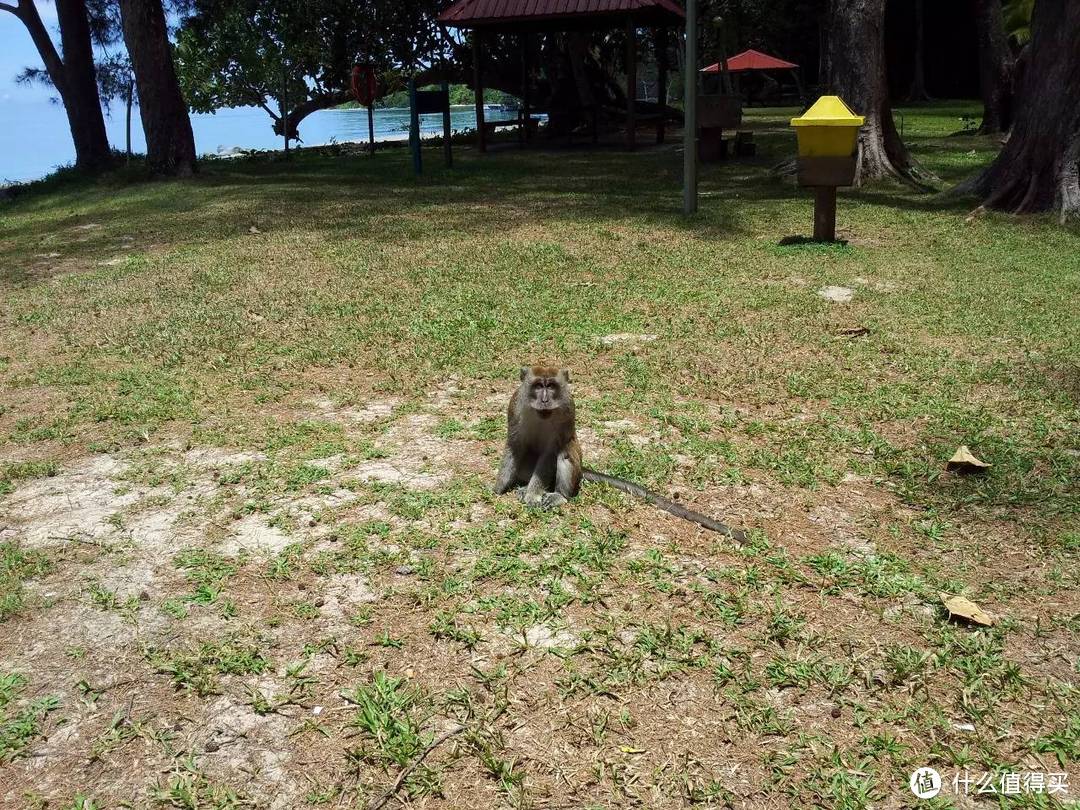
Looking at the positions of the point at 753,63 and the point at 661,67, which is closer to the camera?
the point at 661,67

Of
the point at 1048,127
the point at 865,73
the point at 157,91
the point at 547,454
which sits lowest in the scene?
the point at 547,454

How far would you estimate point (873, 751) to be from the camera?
2490 mm

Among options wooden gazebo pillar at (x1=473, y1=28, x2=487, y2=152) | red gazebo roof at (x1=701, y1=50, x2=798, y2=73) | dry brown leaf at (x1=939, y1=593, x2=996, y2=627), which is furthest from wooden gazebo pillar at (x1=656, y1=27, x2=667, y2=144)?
dry brown leaf at (x1=939, y1=593, x2=996, y2=627)

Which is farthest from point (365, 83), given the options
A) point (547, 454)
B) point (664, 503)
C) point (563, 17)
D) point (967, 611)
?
point (967, 611)

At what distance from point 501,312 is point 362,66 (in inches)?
603

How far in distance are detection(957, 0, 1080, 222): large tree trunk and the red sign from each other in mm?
14270

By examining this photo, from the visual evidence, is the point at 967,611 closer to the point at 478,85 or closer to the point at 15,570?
the point at 15,570

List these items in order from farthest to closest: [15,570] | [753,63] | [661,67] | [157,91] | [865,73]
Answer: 1. [753,63]
2. [661,67]
3. [157,91]
4. [865,73]
5. [15,570]

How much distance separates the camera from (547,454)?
3.88m

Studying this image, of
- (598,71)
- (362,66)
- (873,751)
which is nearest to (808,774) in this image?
(873,751)

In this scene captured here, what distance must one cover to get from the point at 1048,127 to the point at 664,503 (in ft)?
28.1

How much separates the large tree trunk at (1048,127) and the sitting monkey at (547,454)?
8.04 metres

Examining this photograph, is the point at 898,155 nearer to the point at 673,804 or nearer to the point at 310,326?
the point at 310,326

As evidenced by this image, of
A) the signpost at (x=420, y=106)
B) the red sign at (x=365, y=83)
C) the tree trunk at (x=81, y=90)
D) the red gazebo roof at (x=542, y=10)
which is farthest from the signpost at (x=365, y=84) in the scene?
the tree trunk at (x=81, y=90)
